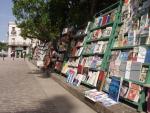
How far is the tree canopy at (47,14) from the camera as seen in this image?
51.3 feet

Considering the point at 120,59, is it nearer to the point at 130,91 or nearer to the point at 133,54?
the point at 133,54

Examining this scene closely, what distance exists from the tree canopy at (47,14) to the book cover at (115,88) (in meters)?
7.62

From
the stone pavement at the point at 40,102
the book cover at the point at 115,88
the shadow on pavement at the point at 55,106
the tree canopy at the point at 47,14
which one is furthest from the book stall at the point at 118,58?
the tree canopy at the point at 47,14

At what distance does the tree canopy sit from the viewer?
15.6 m

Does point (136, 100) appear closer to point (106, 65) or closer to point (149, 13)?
point (149, 13)

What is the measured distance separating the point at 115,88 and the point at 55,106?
5.34ft

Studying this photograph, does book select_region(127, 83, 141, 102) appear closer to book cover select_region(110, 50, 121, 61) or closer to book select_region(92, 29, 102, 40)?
book cover select_region(110, 50, 121, 61)

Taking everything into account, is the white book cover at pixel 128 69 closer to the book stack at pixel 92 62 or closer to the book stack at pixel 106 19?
the book stack at pixel 92 62

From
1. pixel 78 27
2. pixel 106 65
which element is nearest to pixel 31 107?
pixel 106 65

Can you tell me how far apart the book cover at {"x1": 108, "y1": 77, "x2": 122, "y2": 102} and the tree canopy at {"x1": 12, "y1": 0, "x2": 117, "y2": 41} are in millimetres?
7619

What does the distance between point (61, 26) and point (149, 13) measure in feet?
33.1

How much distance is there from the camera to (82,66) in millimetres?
11359

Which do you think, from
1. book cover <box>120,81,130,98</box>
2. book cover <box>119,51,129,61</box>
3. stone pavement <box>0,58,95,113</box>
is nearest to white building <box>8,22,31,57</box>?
stone pavement <box>0,58,95,113</box>

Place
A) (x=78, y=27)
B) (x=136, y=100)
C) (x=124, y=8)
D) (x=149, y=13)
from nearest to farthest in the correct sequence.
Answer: (x=136, y=100) → (x=149, y=13) → (x=124, y=8) → (x=78, y=27)
